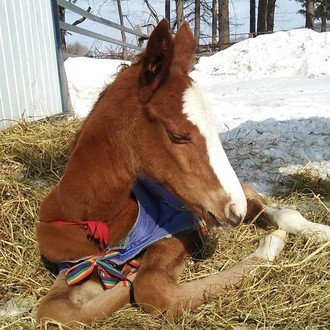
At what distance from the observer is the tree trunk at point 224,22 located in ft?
74.4

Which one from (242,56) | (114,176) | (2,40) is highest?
(2,40)

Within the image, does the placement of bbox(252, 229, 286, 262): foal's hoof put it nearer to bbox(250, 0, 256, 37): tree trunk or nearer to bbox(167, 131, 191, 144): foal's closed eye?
bbox(167, 131, 191, 144): foal's closed eye

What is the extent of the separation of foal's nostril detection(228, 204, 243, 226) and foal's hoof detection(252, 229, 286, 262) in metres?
0.61

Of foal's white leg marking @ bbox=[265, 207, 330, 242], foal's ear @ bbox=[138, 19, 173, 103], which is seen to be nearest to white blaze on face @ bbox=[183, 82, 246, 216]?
A: foal's ear @ bbox=[138, 19, 173, 103]

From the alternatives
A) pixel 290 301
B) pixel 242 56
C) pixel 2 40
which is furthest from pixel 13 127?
pixel 242 56

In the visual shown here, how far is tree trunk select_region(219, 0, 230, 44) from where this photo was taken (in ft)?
74.4

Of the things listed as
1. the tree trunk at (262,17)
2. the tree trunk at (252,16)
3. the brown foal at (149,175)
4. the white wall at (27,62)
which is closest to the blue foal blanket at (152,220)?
the brown foal at (149,175)

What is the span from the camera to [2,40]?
16.4 ft

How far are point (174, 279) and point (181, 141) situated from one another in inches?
30.5

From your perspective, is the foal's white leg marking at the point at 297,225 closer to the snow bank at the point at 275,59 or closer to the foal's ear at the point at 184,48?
the foal's ear at the point at 184,48

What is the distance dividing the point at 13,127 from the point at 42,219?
232 centimetres

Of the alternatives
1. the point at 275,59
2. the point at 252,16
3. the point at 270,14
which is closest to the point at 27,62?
the point at 275,59

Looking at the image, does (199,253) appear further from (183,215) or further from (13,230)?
(13,230)

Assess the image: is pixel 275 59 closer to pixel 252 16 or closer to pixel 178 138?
pixel 178 138
